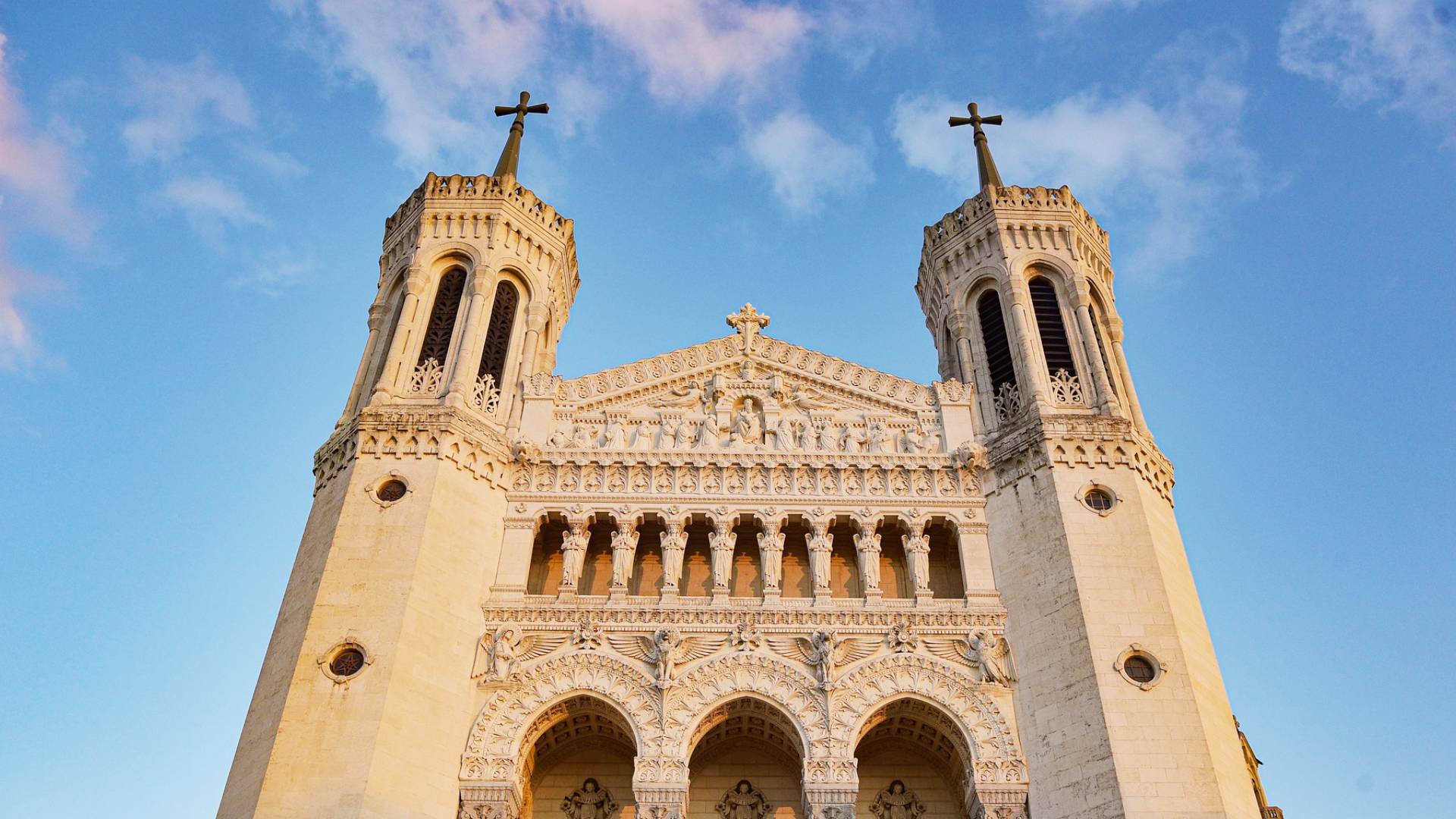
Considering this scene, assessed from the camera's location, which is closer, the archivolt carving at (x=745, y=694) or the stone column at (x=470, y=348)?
the archivolt carving at (x=745, y=694)

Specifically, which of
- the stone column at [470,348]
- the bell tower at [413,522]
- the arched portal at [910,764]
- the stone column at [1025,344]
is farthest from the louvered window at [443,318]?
the stone column at [1025,344]

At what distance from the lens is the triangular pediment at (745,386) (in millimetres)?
27625

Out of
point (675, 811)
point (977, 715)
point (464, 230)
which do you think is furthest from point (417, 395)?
point (977, 715)

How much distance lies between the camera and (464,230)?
98.0 ft

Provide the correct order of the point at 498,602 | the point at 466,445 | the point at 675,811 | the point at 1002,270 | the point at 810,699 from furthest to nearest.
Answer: the point at 1002,270, the point at 466,445, the point at 498,602, the point at 810,699, the point at 675,811

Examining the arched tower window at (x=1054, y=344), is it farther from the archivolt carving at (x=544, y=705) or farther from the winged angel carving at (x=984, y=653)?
the archivolt carving at (x=544, y=705)

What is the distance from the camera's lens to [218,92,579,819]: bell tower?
2000cm

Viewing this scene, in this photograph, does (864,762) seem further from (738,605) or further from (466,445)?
(466,445)

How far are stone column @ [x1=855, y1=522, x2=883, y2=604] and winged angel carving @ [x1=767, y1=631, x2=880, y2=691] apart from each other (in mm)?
1140

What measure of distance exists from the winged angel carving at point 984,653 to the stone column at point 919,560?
3.52ft

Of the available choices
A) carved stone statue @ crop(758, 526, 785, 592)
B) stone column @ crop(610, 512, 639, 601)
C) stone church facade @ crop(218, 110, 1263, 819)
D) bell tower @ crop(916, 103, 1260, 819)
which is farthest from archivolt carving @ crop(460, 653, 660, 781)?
bell tower @ crop(916, 103, 1260, 819)

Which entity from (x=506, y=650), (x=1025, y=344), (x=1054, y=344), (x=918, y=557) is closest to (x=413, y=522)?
(x=506, y=650)

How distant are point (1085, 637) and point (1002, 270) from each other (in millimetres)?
11015

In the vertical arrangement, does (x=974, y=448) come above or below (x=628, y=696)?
above
